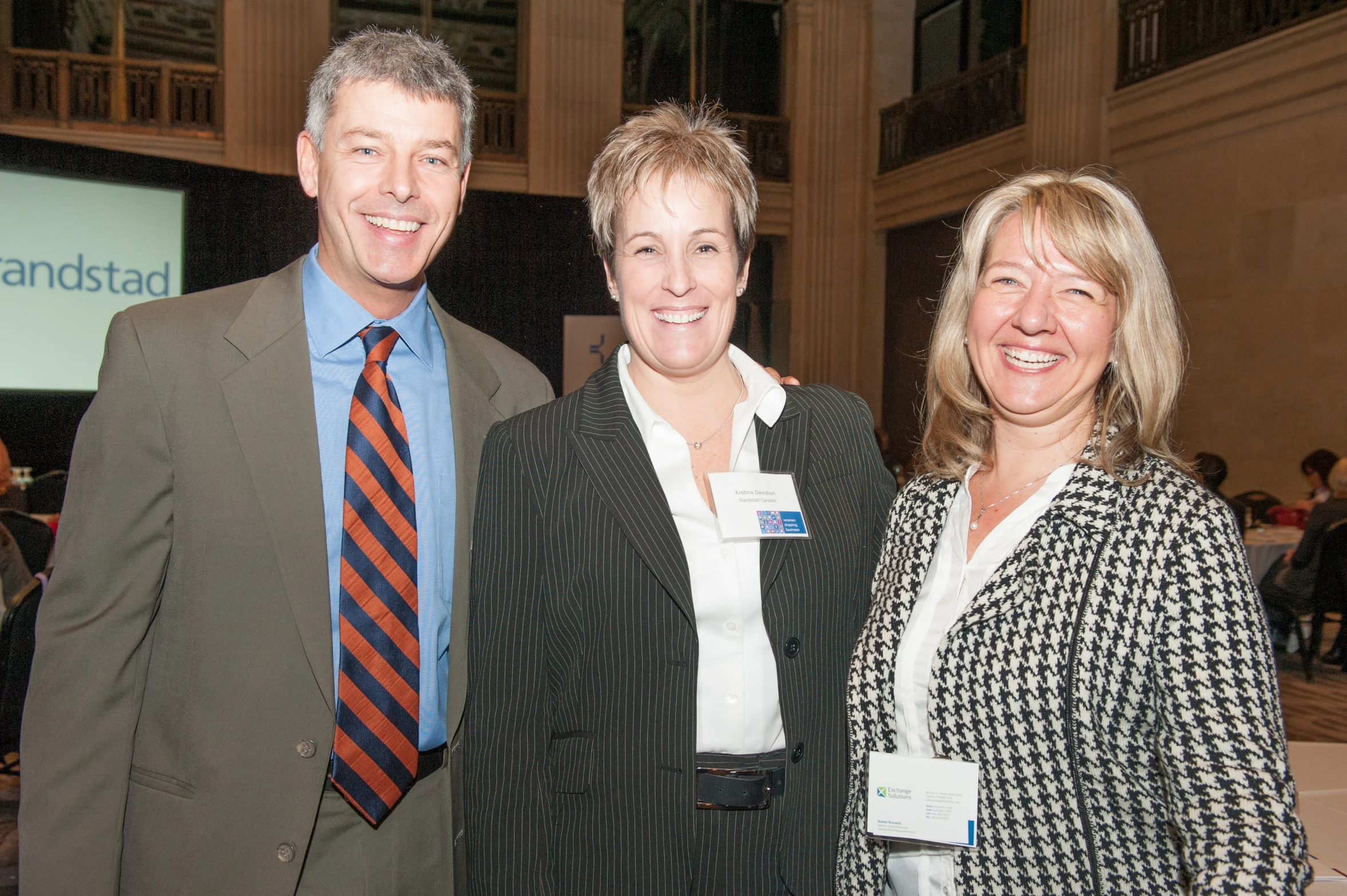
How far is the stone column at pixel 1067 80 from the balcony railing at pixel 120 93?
370 inches

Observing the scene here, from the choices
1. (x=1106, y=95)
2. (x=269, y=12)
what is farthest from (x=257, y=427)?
(x=269, y=12)

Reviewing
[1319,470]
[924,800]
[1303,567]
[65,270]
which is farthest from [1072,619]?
[65,270]

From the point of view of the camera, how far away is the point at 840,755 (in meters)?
1.69

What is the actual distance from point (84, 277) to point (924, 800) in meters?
7.71

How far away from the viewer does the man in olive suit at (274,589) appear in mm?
1480

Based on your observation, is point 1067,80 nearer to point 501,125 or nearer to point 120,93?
point 501,125

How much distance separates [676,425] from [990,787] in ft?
2.64

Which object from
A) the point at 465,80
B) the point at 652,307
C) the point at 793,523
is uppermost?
the point at 465,80

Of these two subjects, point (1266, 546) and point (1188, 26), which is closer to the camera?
point (1266, 546)

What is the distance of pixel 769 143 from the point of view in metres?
13.7

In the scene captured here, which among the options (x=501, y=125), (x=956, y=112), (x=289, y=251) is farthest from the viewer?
(x=501, y=125)

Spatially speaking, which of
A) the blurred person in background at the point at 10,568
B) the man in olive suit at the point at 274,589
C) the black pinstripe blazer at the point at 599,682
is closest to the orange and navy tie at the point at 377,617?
the man in olive suit at the point at 274,589

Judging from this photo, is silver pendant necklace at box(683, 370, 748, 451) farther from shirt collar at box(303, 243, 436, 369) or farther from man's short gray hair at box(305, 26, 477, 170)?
man's short gray hair at box(305, 26, 477, 170)

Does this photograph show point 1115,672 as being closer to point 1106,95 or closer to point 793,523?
point 793,523
